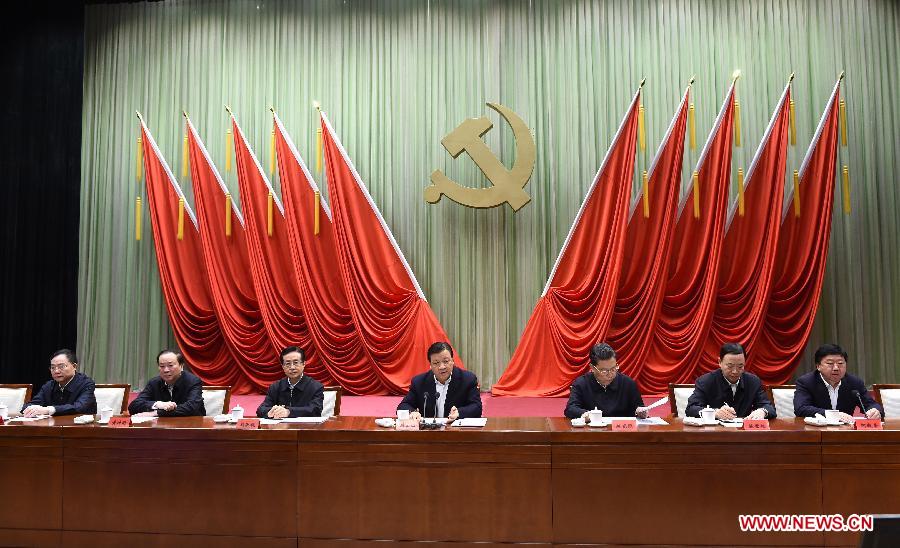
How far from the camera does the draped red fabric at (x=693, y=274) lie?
5.96 metres

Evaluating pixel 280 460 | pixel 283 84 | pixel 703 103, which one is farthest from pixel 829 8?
pixel 280 460

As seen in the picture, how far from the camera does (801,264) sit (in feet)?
19.6

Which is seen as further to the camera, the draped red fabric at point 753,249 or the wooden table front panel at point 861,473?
the draped red fabric at point 753,249

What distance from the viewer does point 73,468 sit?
10.2ft

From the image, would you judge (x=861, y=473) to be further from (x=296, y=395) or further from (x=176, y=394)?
(x=176, y=394)

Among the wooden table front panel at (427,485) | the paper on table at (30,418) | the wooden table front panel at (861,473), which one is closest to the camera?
the wooden table front panel at (861,473)

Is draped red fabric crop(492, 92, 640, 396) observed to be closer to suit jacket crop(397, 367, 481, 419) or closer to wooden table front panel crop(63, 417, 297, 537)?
suit jacket crop(397, 367, 481, 419)

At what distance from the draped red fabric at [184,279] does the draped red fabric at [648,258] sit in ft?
11.6

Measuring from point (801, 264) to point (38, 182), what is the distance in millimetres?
6647

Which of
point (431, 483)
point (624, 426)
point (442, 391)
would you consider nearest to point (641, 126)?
point (442, 391)

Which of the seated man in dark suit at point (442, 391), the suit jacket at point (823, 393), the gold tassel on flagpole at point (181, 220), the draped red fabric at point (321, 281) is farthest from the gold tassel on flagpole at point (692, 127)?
the gold tassel on flagpole at point (181, 220)

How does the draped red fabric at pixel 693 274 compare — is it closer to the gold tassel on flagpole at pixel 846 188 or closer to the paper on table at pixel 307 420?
the gold tassel on flagpole at pixel 846 188

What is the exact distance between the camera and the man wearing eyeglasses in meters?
3.59

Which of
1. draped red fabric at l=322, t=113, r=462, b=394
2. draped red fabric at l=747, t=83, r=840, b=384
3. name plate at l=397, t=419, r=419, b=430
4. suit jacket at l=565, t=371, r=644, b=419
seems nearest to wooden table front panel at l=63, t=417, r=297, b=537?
name plate at l=397, t=419, r=419, b=430
